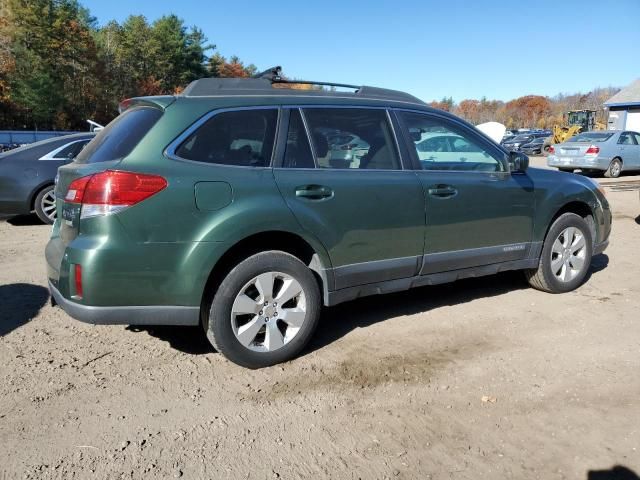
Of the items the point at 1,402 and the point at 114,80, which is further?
the point at 114,80

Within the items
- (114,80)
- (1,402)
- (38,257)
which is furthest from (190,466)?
(114,80)

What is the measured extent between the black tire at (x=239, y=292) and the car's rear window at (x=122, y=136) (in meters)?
1.01

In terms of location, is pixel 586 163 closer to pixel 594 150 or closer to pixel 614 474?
pixel 594 150

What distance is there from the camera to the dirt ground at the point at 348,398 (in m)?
2.65

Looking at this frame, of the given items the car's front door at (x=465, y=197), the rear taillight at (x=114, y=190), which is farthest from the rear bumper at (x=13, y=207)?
the car's front door at (x=465, y=197)

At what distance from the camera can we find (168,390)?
3.34 metres

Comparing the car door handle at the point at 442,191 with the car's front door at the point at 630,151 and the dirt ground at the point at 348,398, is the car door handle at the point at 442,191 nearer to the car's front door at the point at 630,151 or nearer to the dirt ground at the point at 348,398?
the dirt ground at the point at 348,398

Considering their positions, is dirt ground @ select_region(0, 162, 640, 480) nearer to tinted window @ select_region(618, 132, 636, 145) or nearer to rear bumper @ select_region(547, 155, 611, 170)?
rear bumper @ select_region(547, 155, 611, 170)

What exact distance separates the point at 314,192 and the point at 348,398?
135cm

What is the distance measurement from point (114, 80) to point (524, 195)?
186 ft

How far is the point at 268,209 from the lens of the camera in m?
3.44

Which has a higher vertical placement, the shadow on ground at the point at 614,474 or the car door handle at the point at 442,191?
the car door handle at the point at 442,191

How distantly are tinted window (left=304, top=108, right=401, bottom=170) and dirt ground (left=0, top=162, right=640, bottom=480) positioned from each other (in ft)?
4.41

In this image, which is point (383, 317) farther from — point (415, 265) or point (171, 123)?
Result: point (171, 123)
